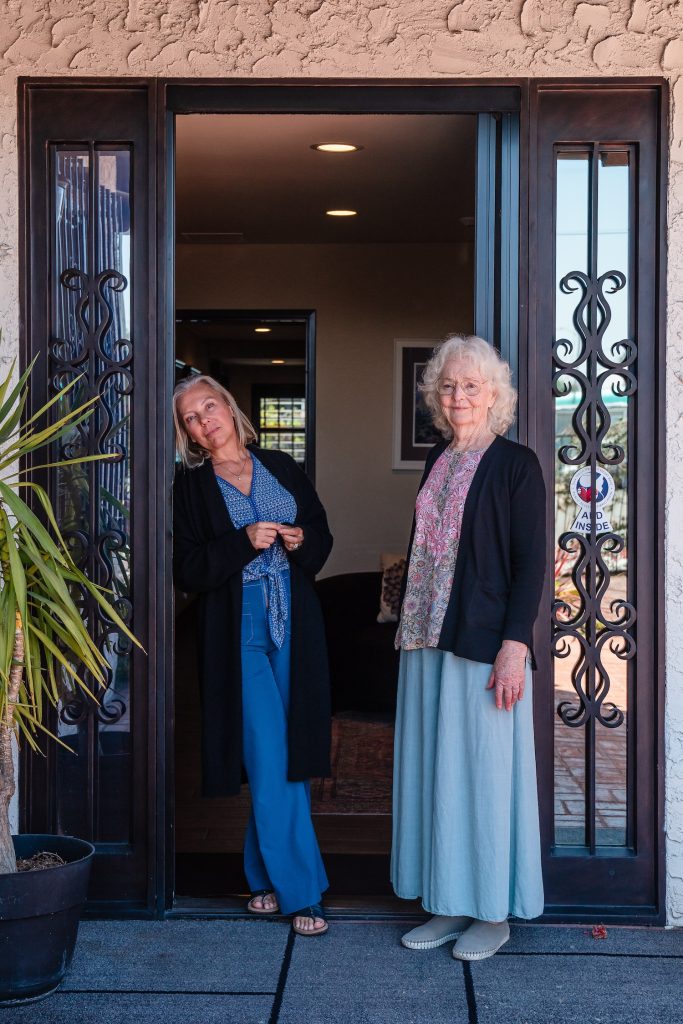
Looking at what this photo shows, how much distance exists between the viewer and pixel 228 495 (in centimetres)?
318

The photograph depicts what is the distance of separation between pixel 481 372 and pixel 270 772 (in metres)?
1.28

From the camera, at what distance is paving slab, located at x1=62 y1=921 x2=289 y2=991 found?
279cm

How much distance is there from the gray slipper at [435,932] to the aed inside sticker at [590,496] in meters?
1.18

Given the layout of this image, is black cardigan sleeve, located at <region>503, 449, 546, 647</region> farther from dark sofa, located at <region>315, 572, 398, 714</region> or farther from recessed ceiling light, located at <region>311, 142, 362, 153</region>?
dark sofa, located at <region>315, 572, 398, 714</region>

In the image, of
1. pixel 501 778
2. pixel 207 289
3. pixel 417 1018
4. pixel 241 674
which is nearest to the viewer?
pixel 417 1018

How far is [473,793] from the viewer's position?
2855 mm

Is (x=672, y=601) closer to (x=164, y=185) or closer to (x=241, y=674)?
(x=241, y=674)

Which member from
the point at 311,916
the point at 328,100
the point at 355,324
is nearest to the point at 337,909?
the point at 311,916

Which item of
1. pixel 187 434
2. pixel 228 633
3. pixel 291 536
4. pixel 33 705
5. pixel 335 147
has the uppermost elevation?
pixel 335 147

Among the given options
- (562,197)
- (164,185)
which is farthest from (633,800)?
(164,185)

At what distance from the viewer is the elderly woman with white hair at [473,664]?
282 centimetres

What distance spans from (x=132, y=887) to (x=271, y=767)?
0.58m

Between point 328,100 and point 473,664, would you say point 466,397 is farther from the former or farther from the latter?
point 328,100

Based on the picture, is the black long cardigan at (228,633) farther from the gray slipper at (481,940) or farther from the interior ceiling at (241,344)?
the interior ceiling at (241,344)
